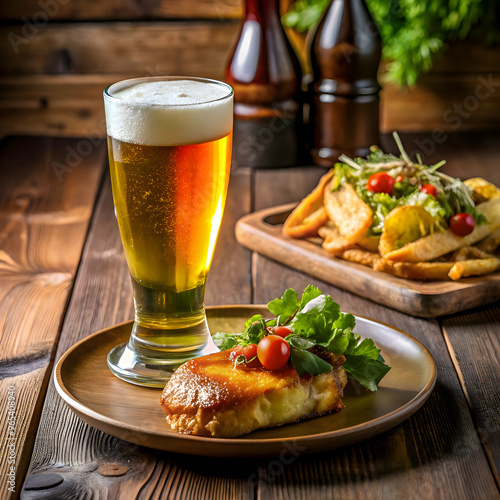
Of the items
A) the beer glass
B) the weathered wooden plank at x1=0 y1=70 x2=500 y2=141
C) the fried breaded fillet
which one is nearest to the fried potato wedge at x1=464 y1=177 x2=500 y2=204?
the beer glass

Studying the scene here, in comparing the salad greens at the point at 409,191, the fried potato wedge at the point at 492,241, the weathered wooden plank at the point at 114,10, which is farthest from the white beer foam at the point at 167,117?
the weathered wooden plank at the point at 114,10

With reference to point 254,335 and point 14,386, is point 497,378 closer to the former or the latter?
point 254,335

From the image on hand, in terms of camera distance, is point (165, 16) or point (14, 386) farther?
point (165, 16)

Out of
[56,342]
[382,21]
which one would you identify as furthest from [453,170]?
[56,342]

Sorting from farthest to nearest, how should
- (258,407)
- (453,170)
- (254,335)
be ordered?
(453,170) → (254,335) → (258,407)

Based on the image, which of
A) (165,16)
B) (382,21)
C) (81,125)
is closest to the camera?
(382,21)

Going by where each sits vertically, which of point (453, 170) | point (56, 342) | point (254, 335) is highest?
point (254, 335)

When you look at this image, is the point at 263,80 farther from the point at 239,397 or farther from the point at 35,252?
the point at 239,397
